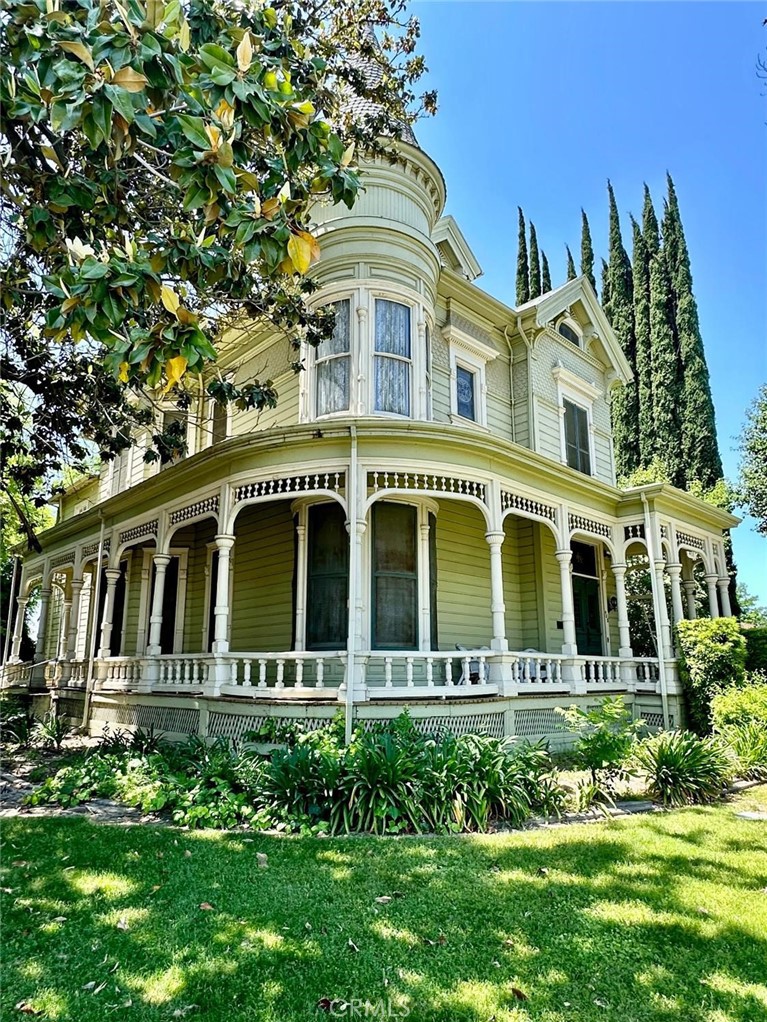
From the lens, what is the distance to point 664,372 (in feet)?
102

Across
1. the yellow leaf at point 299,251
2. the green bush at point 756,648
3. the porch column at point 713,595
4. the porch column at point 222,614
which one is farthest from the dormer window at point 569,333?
the yellow leaf at point 299,251

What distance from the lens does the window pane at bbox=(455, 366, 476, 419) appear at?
13.0m

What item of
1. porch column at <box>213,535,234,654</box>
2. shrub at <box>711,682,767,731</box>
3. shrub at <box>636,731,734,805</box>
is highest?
porch column at <box>213,535,234,654</box>

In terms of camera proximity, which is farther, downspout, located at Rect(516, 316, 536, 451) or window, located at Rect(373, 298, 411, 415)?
downspout, located at Rect(516, 316, 536, 451)

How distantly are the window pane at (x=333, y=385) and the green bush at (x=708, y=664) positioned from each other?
7519mm

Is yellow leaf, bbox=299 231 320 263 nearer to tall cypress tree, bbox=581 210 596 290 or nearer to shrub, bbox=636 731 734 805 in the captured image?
shrub, bbox=636 731 734 805

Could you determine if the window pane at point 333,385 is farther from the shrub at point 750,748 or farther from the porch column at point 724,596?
the porch column at point 724,596

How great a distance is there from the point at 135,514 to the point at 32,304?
20.2 feet

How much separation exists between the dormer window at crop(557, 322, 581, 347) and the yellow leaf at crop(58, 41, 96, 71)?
13.3 m

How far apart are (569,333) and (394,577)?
30.0 ft

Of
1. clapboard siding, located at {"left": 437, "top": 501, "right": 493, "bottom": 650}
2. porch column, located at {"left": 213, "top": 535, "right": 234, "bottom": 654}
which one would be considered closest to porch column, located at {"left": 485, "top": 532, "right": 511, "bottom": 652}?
clapboard siding, located at {"left": 437, "top": 501, "right": 493, "bottom": 650}

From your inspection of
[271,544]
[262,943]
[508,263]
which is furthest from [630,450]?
[262,943]

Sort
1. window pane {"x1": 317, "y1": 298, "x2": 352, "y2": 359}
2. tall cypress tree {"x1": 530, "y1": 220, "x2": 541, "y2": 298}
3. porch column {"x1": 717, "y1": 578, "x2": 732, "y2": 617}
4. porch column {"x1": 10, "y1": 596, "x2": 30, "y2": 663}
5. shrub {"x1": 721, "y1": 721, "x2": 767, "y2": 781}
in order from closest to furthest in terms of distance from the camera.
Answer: shrub {"x1": 721, "y1": 721, "x2": 767, "y2": 781}
window pane {"x1": 317, "y1": 298, "x2": 352, "y2": 359}
porch column {"x1": 717, "y1": 578, "x2": 732, "y2": 617}
porch column {"x1": 10, "y1": 596, "x2": 30, "y2": 663}
tall cypress tree {"x1": 530, "y1": 220, "x2": 541, "y2": 298}

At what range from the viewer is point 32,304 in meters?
7.26
